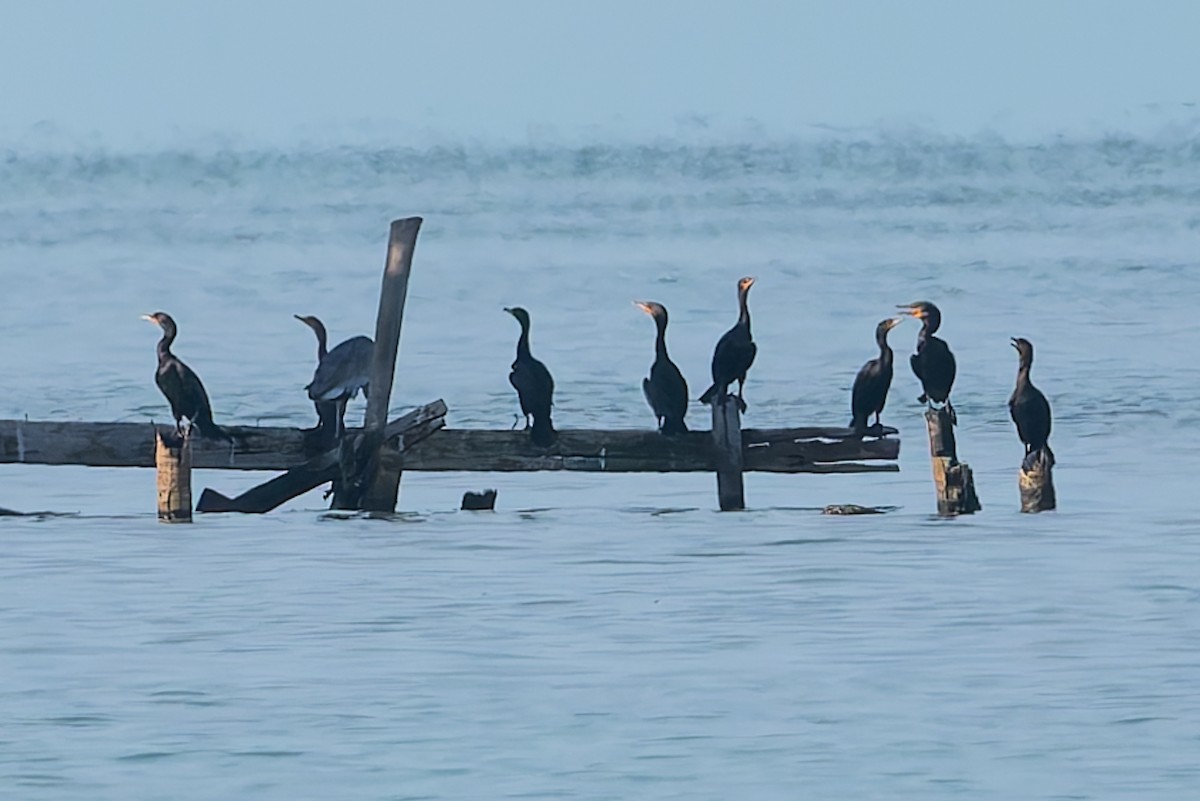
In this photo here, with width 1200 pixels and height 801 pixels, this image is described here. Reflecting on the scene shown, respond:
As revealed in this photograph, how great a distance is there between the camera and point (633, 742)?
28.3 ft

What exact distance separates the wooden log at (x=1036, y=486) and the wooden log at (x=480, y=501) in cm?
263

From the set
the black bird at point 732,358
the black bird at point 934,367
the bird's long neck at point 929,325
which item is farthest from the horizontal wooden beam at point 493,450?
the bird's long neck at point 929,325

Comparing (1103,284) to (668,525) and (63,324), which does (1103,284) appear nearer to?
(63,324)

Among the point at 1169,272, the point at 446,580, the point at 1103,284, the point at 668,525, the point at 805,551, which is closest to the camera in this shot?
the point at 446,580

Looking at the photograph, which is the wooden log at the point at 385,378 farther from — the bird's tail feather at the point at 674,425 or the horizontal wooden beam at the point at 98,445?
the bird's tail feather at the point at 674,425

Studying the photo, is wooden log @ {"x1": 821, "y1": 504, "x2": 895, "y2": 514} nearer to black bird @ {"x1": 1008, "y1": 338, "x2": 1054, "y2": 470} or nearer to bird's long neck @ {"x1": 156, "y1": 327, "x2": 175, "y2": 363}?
black bird @ {"x1": 1008, "y1": 338, "x2": 1054, "y2": 470}

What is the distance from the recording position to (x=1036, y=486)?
1369cm

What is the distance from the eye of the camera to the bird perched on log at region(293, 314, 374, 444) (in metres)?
13.5

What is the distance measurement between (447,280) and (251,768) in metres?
35.1

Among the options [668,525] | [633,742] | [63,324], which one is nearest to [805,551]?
[668,525]

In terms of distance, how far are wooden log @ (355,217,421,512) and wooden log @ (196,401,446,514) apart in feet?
0.29

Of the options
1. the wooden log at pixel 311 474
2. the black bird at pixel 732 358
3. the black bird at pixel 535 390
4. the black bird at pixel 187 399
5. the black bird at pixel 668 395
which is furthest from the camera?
the black bird at pixel 732 358

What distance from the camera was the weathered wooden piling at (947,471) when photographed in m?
13.2

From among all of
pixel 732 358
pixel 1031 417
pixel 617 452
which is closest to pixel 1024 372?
pixel 1031 417
